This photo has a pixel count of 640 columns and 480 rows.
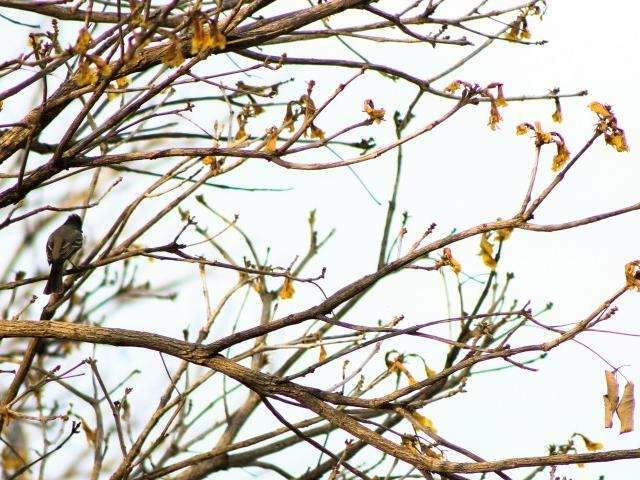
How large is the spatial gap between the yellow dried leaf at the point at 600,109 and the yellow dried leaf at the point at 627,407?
0.96 metres

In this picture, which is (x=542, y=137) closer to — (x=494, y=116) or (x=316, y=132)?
(x=494, y=116)

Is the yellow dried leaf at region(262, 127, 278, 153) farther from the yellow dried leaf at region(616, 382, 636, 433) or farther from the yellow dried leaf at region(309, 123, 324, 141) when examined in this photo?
the yellow dried leaf at region(616, 382, 636, 433)

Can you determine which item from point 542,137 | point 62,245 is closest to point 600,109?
point 542,137

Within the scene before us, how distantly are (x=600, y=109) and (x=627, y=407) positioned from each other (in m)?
1.06

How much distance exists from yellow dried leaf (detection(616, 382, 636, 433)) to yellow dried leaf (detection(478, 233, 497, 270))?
121cm

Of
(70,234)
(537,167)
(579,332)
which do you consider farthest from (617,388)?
(70,234)

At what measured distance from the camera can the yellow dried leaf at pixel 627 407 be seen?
11.7ft

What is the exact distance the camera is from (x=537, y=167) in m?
3.83

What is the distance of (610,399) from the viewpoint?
358cm

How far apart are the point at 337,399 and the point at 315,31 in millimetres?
2080

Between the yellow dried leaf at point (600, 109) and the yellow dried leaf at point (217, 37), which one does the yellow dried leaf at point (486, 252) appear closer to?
the yellow dried leaf at point (600, 109)

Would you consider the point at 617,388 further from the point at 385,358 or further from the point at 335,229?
the point at 335,229

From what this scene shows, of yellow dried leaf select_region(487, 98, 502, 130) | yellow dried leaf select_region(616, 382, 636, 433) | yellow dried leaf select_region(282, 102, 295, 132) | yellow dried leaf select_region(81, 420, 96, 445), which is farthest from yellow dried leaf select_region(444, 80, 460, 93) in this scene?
yellow dried leaf select_region(81, 420, 96, 445)

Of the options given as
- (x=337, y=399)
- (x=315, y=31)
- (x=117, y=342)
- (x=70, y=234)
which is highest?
(x=70, y=234)
